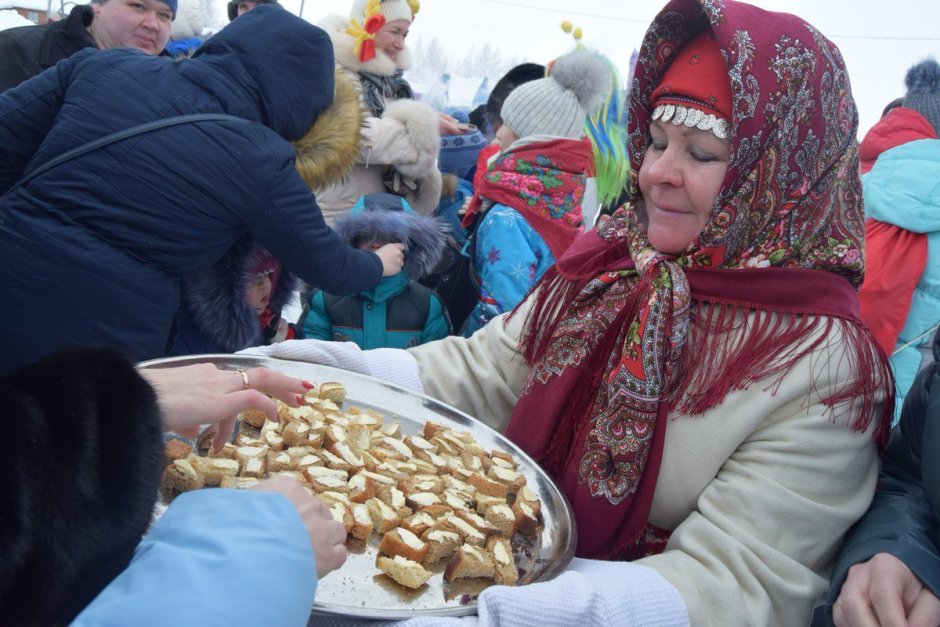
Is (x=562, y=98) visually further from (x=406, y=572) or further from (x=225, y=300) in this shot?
(x=406, y=572)

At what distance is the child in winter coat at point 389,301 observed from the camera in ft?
10.5

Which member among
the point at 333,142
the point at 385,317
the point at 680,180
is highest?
the point at 680,180

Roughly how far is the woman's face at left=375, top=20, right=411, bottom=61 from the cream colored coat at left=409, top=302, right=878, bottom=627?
3.42 m

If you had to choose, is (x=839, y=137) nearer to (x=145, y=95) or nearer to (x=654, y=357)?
(x=654, y=357)

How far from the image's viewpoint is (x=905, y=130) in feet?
12.6

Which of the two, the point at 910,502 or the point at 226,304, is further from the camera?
the point at 226,304

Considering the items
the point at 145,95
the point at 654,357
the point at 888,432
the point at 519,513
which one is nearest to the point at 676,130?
the point at 654,357

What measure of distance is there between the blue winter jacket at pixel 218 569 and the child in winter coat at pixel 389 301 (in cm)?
216

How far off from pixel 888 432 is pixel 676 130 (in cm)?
75

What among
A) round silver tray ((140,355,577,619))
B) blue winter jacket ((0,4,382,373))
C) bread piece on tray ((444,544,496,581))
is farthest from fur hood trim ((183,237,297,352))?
bread piece on tray ((444,544,496,581))

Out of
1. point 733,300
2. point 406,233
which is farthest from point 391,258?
point 733,300

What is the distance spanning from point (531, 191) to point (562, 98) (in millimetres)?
645

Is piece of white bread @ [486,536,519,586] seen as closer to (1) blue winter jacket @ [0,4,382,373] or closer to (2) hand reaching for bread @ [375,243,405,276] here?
(1) blue winter jacket @ [0,4,382,373]

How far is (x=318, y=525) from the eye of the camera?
3.54 ft
